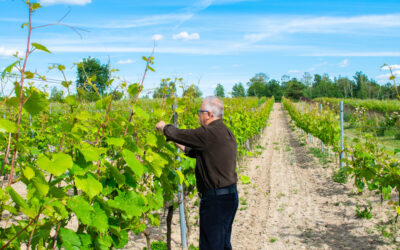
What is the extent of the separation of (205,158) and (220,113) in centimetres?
40

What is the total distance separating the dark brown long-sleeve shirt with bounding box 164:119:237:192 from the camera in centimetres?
239

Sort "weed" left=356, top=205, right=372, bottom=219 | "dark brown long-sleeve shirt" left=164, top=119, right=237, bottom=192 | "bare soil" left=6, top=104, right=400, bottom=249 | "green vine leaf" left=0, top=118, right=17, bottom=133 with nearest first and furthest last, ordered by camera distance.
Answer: "green vine leaf" left=0, top=118, right=17, bottom=133
"dark brown long-sleeve shirt" left=164, top=119, right=237, bottom=192
"bare soil" left=6, top=104, right=400, bottom=249
"weed" left=356, top=205, right=372, bottom=219

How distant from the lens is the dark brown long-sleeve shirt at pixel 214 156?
94.1 inches

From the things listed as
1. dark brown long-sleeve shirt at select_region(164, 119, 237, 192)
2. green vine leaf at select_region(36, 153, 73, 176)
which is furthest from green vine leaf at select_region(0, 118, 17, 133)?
dark brown long-sleeve shirt at select_region(164, 119, 237, 192)

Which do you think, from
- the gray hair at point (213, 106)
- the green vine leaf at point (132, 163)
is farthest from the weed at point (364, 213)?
the green vine leaf at point (132, 163)

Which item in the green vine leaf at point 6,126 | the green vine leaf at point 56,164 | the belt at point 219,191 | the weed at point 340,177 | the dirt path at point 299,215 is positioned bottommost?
the dirt path at point 299,215

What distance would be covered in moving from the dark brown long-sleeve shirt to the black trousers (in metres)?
0.10

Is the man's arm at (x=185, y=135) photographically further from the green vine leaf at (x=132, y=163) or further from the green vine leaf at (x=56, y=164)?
the green vine leaf at (x=56, y=164)

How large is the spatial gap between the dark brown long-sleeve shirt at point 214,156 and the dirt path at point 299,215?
5.46 feet

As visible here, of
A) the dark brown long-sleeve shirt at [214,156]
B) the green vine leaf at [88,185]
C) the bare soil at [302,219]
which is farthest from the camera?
the bare soil at [302,219]

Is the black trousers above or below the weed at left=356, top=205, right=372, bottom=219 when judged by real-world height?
above

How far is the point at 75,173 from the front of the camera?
1.58 meters

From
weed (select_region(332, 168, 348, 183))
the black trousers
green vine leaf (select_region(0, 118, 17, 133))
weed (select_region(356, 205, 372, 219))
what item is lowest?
weed (select_region(356, 205, 372, 219))

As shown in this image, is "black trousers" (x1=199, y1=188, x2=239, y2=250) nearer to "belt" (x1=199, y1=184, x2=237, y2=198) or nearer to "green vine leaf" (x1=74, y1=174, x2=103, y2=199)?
"belt" (x1=199, y1=184, x2=237, y2=198)
